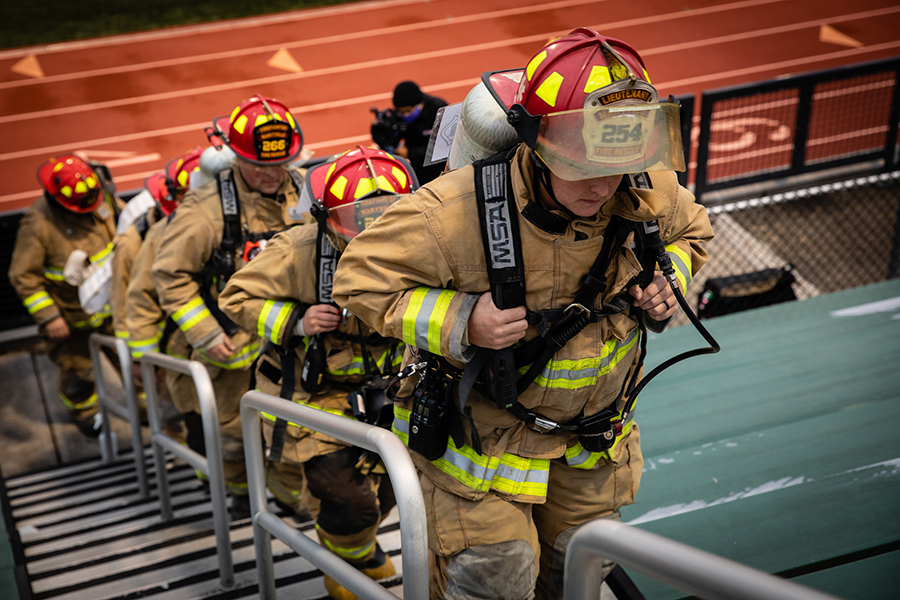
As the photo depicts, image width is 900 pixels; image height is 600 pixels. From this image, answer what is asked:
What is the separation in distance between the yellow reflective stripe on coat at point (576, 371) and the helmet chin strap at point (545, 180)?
43 centimetres

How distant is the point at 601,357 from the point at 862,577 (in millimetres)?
1347

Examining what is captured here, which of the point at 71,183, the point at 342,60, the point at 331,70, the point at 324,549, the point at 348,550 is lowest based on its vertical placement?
the point at 348,550

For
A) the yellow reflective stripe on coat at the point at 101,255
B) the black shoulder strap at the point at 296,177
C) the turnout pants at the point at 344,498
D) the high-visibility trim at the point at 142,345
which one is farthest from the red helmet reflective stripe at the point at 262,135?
the yellow reflective stripe on coat at the point at 101,255

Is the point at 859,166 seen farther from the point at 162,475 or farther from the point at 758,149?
the point at 162,475

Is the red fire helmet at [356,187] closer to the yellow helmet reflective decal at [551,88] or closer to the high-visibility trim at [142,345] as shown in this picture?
the yellow helmet reflective decal at [551,88]

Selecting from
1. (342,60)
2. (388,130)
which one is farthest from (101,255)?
(342,60)

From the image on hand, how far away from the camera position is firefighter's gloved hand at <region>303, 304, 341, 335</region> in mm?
3287

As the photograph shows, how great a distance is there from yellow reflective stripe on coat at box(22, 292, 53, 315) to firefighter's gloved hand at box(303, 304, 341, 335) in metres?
4.37

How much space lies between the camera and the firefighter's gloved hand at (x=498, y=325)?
2.16 meters

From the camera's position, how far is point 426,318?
7.31 ft

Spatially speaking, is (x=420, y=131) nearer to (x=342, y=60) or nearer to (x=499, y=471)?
(x=499, y=471)

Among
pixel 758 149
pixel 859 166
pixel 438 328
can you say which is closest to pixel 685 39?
pixel 758 149

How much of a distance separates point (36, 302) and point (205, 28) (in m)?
13.3

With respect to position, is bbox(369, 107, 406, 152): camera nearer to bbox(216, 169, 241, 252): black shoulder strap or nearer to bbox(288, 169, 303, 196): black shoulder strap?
bbox(288, 169, 303, 196): black shoulder strap
